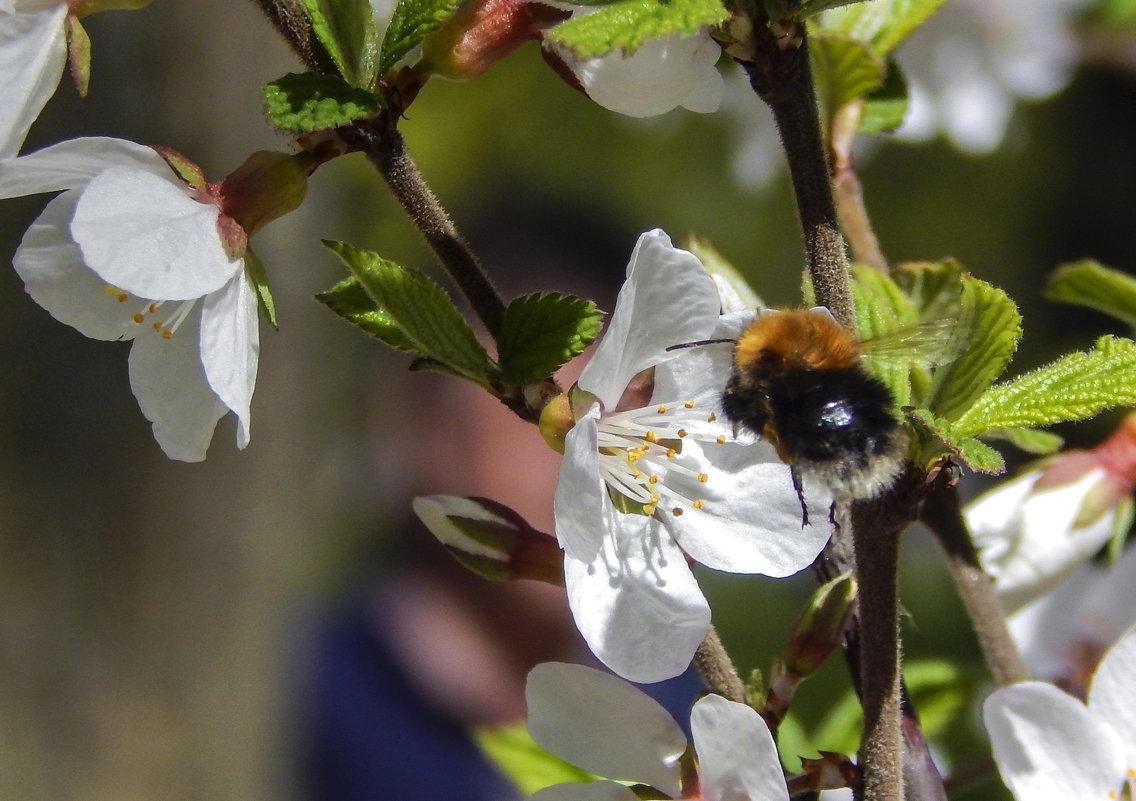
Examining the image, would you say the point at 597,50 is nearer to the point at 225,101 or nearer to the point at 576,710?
the point at 576,710

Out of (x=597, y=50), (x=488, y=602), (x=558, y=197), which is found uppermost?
(x=597, y=50)

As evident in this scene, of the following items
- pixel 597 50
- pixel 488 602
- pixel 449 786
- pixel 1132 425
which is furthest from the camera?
pixel 488 602

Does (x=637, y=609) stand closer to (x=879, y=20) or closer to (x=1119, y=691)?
(x=1119, y=691)

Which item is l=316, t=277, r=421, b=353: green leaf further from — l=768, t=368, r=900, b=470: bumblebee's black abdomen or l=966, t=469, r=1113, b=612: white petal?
l=966, t=469, r=1113, b=612: white petal

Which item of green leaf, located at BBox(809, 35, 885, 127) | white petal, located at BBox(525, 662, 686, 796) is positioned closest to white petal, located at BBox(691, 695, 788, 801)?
white petal, located at BBox(525, 662, 686, 796)

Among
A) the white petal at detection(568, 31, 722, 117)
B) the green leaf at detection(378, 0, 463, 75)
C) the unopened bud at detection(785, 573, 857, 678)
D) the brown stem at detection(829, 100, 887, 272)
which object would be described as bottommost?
the unopened bud at detection(785, 573, 857, 678)

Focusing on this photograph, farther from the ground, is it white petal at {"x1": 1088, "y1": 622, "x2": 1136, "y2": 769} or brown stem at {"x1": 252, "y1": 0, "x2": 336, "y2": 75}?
brown stem at {"x1": 252, "y1": 0, "x2": 336, "y2": 75}

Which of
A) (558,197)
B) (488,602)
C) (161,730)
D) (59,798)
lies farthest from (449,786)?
(558,197)
